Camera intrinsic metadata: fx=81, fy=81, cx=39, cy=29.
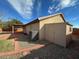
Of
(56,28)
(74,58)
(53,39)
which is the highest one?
(56,28)

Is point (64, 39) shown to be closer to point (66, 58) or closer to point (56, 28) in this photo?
point (56, 28)

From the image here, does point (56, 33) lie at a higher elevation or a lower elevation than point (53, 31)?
lower

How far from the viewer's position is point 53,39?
10.3m

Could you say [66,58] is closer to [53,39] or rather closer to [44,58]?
[44,58]

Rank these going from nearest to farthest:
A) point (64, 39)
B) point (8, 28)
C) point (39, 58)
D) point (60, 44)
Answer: point (39, 58) < point (64, 39) < point (60, 44) < point (8, 28)

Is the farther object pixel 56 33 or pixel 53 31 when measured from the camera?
pixel 53 31

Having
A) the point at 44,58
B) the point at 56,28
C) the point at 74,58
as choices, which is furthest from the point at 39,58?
the point at 56,28

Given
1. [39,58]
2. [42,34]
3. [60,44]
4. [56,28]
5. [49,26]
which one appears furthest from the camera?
[42,34]

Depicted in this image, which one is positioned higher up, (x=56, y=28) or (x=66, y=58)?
(x=56, y=28)

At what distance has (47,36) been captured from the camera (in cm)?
1159

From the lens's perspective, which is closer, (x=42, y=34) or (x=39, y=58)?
(x=39, y=58)

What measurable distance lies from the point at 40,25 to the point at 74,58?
690 centimetres

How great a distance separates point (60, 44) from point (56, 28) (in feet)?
6.32

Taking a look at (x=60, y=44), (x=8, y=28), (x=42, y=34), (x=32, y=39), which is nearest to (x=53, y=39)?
(x=60, y=44)
